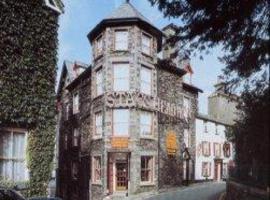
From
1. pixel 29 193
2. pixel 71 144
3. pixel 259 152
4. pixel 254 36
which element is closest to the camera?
pixel 259 152

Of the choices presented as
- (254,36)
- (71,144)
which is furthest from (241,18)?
(71,144)

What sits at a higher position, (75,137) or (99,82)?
(99,82)

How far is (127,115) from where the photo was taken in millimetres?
31562

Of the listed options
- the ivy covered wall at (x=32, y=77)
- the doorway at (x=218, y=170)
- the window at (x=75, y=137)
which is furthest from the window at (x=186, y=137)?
the ivy covered wall at (x=32, y=77)

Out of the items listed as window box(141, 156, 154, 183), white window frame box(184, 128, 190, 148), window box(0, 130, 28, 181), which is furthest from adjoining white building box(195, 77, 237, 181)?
window box(0, 130, 28, 181)

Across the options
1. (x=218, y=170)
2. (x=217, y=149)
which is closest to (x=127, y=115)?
(x=217, y=149)

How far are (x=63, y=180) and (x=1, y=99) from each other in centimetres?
Result: 2812

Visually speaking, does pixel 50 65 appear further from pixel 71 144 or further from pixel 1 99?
pixel 71 144

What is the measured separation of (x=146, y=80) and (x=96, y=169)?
7.60 metres

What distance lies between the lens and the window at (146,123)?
32031 mm

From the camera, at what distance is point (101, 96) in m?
32.7

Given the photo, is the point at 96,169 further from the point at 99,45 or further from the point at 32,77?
the point at 32,77

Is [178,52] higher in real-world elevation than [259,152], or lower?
higher

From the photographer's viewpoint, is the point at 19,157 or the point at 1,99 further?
the point at 19,157
